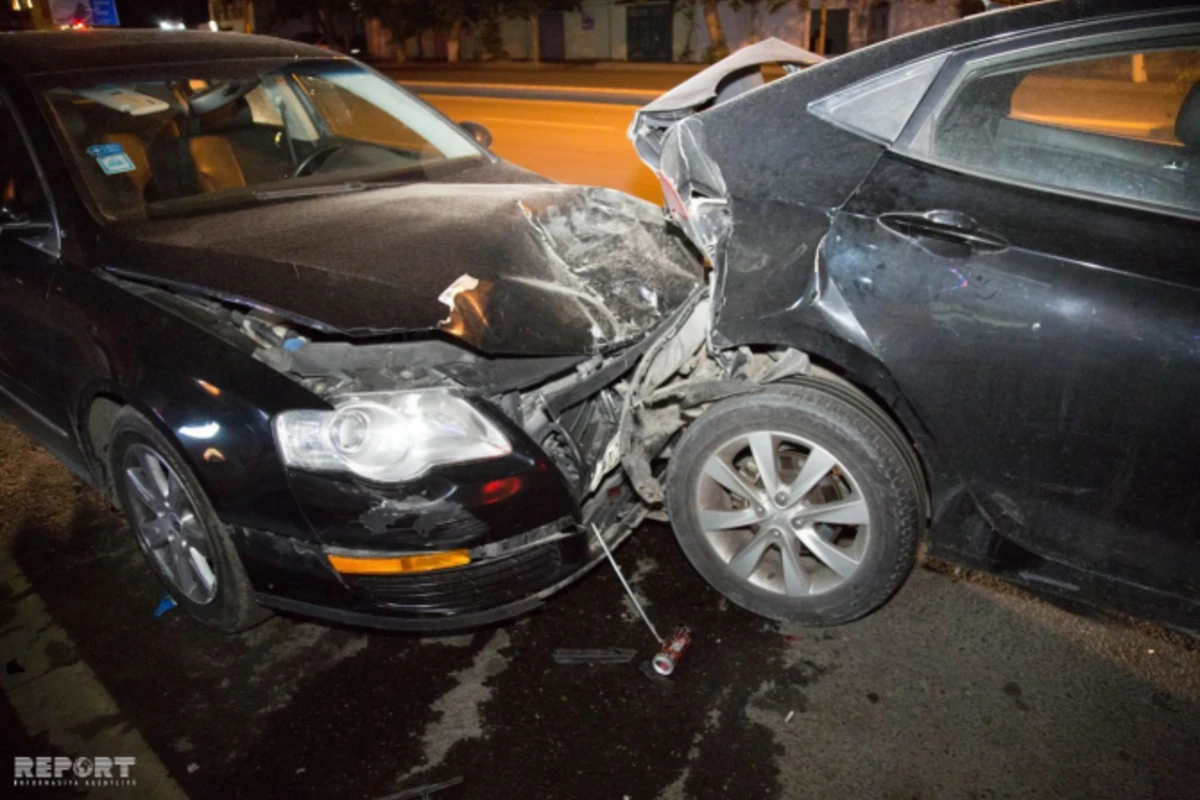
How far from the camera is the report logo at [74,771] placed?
93.9 inches

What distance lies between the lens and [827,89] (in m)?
2.51

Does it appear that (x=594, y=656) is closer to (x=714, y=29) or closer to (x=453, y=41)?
(x=714, y=29)

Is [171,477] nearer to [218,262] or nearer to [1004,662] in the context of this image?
[218,262]

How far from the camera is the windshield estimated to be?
3.22 m

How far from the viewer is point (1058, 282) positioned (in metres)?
2.15

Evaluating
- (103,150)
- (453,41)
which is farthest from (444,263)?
(453,41)

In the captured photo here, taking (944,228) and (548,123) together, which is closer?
(944,228)

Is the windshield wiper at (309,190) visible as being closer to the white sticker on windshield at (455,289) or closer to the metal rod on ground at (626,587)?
the white sticker on windshield at (455,289)

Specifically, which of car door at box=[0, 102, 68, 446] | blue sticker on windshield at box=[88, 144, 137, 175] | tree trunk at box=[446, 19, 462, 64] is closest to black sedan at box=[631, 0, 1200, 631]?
blue sticker on windshield at box=[88, 144, 137, 175]

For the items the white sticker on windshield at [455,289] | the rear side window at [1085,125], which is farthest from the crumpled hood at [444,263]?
the rear side window at [1085,125]

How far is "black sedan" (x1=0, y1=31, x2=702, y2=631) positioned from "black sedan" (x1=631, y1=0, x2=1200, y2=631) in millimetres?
498

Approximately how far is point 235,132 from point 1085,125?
3209 millimetres

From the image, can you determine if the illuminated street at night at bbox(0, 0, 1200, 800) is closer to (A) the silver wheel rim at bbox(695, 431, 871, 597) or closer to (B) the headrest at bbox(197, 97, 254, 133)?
(A) the silver wheel rim at bbox(695, 431, 871, 597)

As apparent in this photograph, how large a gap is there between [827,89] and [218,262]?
194 cm
